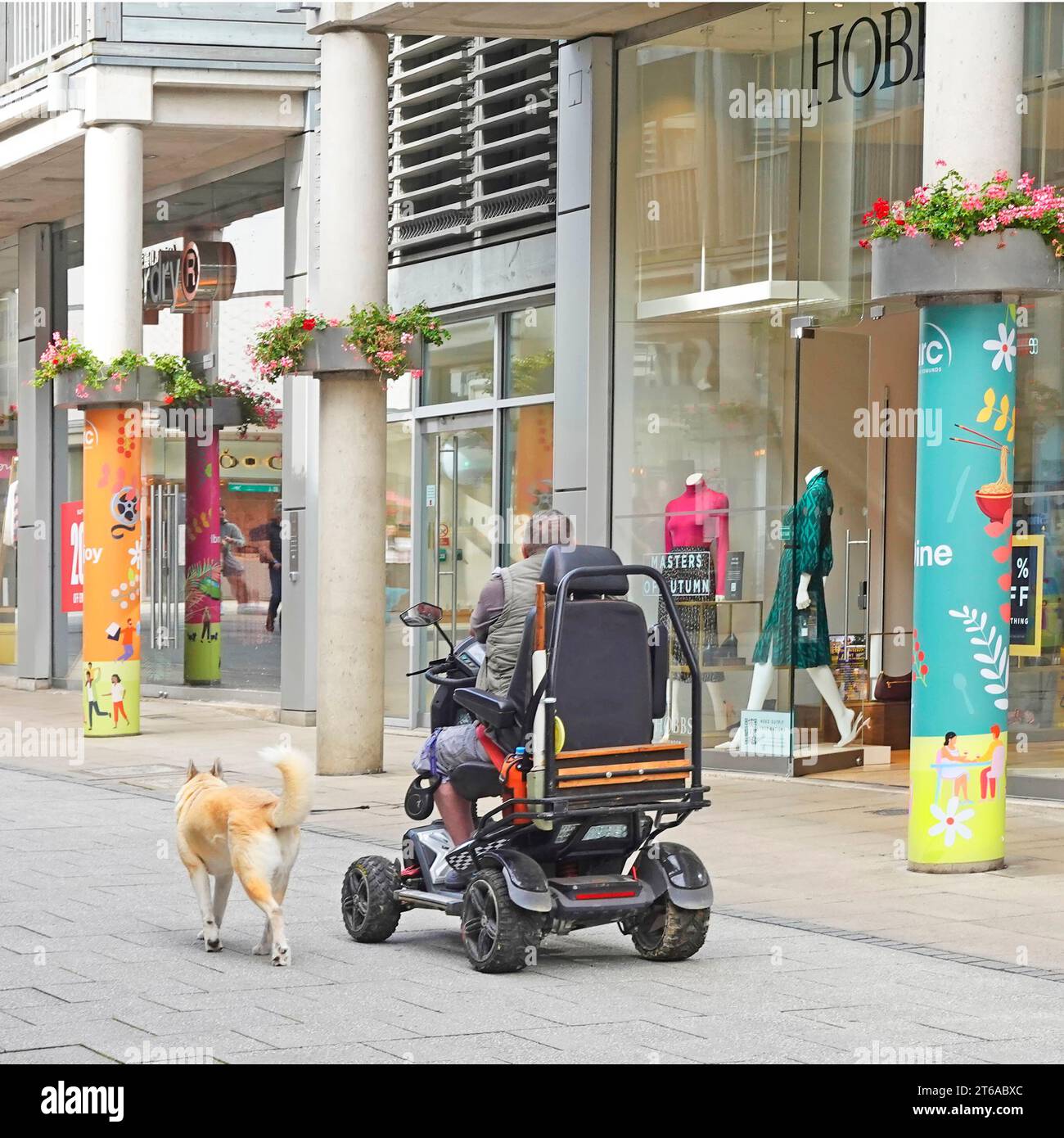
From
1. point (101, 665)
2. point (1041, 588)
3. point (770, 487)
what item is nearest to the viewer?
point (1041, 588)

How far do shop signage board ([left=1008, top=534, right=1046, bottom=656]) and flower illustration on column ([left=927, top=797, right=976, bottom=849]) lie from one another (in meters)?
3.11

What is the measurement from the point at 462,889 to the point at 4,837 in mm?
4497

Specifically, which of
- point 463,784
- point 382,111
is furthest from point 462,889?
point 382,111

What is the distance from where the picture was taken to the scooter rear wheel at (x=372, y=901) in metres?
7.85

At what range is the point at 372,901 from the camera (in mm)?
7844

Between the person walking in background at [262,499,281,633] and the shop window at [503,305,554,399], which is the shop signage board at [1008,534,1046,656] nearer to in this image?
the shop window at [503,305,554,399]

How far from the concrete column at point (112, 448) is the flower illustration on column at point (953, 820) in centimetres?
994

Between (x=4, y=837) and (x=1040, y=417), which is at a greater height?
(x=1040, y=417)

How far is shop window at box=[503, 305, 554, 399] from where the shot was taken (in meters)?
16.3

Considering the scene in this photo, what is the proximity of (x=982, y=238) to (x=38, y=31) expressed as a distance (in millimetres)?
13172

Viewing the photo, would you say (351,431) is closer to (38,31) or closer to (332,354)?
(332,354)

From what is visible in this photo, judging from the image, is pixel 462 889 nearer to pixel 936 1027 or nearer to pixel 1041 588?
pixel 936 1027

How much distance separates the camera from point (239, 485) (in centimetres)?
2128

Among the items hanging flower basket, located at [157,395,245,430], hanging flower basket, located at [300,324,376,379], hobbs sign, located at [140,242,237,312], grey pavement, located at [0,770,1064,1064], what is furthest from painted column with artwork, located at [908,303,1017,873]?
hobbs sign, located at [140,242,237,312]
